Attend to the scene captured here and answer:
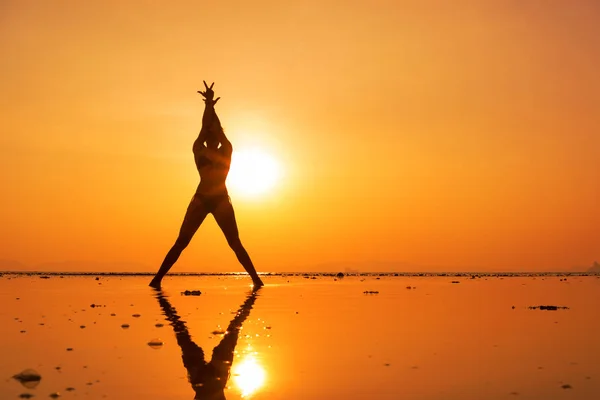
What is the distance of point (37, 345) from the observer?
14992mm

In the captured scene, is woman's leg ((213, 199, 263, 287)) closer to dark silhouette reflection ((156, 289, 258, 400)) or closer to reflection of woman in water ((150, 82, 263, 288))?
reflection of woman in water ((150, 82, 263, 288))

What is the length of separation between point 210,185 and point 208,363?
114 feet

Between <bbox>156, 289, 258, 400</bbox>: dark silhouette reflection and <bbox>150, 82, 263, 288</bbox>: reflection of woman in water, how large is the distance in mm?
27233

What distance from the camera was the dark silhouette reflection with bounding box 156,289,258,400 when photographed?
32.3ft

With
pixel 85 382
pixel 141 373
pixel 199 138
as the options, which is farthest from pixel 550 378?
pixel 199 138

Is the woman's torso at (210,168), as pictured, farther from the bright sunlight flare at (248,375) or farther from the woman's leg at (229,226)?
the bright sunlight flare at (248,375)

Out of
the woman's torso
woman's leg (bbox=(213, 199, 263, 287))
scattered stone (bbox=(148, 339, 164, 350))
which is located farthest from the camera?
woman's leg (bbox=(213, 199, 263, 287))

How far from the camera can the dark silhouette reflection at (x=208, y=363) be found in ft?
32.3

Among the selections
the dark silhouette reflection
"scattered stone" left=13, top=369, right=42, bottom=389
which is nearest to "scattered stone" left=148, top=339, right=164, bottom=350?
the dark silhouette reflection

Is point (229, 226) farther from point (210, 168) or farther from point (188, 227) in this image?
point (210, 168)

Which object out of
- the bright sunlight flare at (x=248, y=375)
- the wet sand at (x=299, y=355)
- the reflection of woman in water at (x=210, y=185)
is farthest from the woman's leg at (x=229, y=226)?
the bright sunlight flare at (x=248, y=375)

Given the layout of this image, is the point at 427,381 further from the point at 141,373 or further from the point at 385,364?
the point at 141,373

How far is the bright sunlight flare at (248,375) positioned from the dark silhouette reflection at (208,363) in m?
0.19

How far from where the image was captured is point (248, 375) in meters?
11.0
